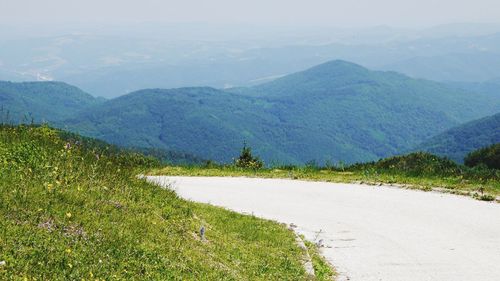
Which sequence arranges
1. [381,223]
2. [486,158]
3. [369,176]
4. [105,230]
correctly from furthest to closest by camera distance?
[486,158]
[369,176]
[381,223]
[105,230]

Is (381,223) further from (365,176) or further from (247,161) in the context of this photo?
(247,161)

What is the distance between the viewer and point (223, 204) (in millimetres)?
17266

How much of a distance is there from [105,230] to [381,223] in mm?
8286

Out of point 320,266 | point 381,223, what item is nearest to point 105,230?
point 320,266

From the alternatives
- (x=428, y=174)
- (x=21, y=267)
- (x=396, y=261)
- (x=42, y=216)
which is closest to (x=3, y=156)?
(x=42, y=216)

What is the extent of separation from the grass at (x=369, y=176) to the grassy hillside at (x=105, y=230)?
7312 mm

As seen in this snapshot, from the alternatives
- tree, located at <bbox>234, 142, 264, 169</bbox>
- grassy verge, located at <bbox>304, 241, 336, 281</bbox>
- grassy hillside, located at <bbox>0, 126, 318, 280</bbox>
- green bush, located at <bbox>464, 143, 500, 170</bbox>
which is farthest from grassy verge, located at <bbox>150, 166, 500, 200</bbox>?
green bush, located at <bbox>464, 143, 500, 170</bbox>

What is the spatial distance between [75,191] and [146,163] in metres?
15.5

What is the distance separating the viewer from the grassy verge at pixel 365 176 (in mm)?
17609

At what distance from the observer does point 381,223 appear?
47.0 feet

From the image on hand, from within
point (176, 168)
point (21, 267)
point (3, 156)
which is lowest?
point (176, 168)

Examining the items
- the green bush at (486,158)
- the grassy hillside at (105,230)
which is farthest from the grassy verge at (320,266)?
the green bush at (486,158)

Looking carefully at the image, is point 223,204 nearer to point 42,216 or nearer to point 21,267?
point 42,216

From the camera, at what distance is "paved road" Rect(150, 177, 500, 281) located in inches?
417
